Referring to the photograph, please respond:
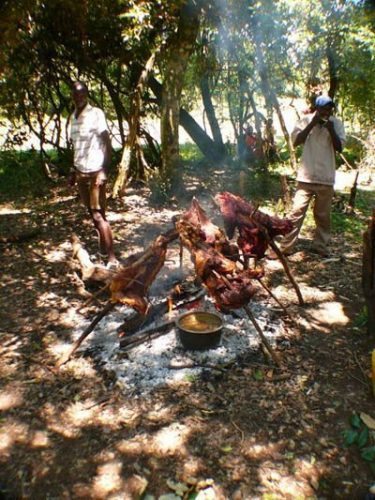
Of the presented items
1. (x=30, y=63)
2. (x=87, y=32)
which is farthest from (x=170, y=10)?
(x=30, y=63)

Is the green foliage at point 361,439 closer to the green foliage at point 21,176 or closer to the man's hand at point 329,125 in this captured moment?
the man's hand at point 329,125

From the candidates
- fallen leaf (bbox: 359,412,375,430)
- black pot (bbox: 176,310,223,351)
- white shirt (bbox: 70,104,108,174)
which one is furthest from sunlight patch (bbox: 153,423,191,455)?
white shirt (bbox: 70,104,108,174)

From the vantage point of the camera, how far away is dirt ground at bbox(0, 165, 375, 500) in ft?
9.29

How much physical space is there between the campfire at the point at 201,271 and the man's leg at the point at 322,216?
2109 mm

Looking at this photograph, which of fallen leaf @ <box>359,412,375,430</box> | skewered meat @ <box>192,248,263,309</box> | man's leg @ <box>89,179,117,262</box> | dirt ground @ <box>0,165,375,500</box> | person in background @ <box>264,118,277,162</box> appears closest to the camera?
dirt ground @ <box>0,165,375,500</box>

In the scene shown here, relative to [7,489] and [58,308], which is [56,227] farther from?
[7,489]

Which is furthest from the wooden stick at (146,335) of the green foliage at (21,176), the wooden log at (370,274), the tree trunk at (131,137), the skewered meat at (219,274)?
the green foliage at (21,176)

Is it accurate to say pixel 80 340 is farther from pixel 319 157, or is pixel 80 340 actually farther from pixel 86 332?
pixel 319 157

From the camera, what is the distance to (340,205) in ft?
30.4

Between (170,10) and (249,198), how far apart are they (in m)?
4.40

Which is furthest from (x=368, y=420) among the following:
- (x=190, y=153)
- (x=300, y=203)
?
(x=190, y=153)

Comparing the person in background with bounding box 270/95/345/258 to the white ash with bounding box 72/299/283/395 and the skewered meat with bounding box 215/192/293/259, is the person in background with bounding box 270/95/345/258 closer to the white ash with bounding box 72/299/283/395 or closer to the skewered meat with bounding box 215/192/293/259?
the skewered meat with bounding box 215/192/293/259

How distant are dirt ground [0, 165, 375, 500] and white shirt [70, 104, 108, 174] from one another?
1836 millimetres

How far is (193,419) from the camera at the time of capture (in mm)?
3375
